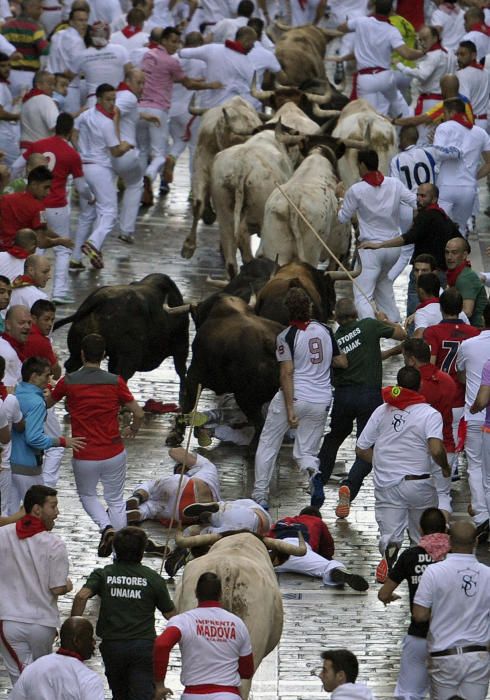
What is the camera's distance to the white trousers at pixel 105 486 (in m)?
13.0

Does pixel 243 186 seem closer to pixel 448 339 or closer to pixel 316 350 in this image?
pixel 316 350

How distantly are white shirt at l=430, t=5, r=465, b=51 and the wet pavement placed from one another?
6.96 metres

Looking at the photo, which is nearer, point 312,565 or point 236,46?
point 312,565

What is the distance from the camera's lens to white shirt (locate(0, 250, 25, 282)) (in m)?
15.8

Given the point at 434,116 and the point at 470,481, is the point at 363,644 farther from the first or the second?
the point at 434,116

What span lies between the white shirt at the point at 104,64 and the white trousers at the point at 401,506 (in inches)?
440

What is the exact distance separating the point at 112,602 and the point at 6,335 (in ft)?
12.3

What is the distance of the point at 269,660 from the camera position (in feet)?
39.4

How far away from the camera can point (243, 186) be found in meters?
19.9

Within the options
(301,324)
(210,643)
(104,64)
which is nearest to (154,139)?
(104,64)

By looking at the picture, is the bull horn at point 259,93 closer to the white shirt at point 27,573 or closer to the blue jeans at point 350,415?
the blue jeans at point 350,415

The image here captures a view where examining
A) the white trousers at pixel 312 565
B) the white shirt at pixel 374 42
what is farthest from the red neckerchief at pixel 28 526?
the white shirt at pixel 374 42

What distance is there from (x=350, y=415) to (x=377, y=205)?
3610 millimetres

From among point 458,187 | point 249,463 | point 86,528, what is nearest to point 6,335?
point 86,528
